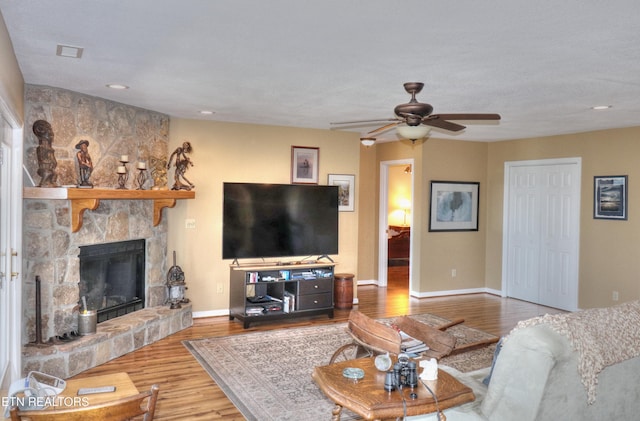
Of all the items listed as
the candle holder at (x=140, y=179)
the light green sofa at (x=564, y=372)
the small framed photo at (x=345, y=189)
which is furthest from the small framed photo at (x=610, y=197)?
the candle holder at (x=140, y=179)

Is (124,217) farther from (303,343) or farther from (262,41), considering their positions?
(262,41)

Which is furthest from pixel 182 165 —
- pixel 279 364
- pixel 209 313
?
pixel 279 364

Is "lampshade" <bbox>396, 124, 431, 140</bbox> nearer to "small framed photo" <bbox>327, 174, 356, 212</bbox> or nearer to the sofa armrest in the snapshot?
the sofa armrest

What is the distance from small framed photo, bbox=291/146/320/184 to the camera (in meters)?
6.61

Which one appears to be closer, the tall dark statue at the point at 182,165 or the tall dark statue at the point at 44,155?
the tall dark statue at the point at 44,155

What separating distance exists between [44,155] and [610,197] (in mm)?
6231

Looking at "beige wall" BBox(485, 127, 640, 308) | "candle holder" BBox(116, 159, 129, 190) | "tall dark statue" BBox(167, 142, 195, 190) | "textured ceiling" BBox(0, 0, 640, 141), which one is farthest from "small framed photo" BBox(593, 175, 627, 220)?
"candle holder" BBox(116, 159, 129, 190)

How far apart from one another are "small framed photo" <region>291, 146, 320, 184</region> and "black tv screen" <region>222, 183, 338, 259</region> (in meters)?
0.21

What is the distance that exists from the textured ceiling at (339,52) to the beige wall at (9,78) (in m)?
0.06

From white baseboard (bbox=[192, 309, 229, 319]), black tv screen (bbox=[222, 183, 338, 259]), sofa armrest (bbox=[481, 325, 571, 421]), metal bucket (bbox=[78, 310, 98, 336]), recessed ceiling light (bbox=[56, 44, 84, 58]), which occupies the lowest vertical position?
white baseboard (bbox=[192, 309, 229, 319])

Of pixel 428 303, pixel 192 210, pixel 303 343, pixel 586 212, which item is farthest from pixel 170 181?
pixel 586 212

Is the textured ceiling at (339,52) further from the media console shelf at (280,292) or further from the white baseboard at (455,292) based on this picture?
the white baseboard at (455,292)

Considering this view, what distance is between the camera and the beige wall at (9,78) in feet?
8.91

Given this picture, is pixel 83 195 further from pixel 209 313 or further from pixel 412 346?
pixel 412 346
